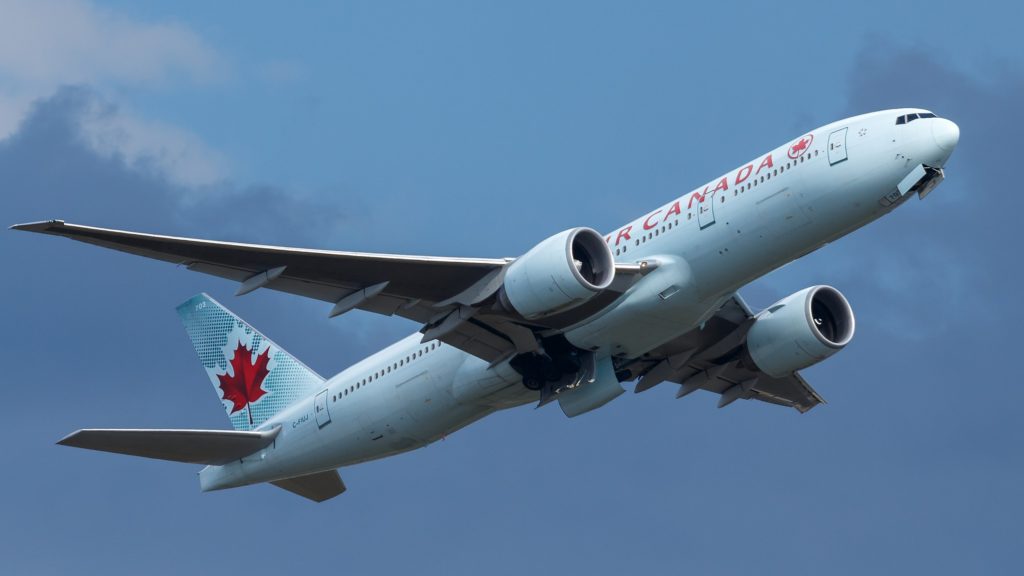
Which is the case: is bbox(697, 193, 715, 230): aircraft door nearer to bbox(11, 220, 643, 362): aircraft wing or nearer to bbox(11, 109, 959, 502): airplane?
bbox(11, 109, 959, 502): airplane

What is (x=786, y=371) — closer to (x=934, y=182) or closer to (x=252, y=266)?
(x=934, y=182)

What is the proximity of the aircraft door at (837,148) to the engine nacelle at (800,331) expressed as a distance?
657 centimetres

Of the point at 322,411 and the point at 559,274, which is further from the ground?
the point at 322,411

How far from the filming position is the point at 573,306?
36594 mm

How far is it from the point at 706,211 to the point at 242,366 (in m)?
16.3

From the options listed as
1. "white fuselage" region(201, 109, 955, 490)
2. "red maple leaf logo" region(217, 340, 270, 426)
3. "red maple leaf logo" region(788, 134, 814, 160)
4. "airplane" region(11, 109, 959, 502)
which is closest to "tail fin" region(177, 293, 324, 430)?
"red maple leaf logo" region(217, 340, 270, 426)

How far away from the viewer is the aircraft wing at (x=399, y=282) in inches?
1417

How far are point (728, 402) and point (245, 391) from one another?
519 inches

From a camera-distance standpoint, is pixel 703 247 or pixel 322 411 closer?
pixel 703 247

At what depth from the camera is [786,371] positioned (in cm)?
4259

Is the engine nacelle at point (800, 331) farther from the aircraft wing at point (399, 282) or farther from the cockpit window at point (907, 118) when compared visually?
the cockpit window at point (907, 118)

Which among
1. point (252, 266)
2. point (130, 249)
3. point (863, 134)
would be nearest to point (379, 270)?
point (252, 266)

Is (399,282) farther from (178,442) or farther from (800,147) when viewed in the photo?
(800,147)

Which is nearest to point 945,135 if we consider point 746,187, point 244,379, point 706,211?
point 746,187
